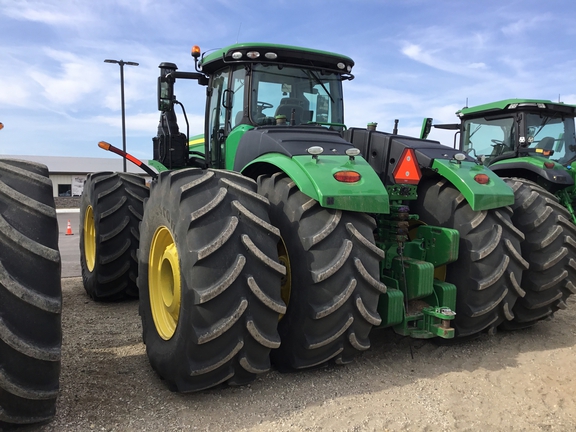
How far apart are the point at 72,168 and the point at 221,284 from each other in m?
34.9

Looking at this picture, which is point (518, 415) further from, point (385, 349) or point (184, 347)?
point (184, 347)

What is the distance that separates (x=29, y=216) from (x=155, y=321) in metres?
1.37

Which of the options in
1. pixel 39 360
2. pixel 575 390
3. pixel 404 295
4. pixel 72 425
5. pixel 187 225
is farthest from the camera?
pixel 404 295

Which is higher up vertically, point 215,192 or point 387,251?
point 215,192

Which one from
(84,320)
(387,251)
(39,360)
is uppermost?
(387,251)

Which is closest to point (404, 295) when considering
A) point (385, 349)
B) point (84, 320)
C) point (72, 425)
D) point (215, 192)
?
point (385, 349)

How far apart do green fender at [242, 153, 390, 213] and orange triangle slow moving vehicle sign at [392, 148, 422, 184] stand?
0.49 meters

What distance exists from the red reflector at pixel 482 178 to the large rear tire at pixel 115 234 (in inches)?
137

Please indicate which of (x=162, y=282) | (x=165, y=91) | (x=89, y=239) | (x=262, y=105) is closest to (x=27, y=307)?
(x=162, y=282)

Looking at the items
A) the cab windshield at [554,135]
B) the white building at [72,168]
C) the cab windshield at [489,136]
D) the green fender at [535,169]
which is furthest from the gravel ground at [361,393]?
the white building at [72,168]

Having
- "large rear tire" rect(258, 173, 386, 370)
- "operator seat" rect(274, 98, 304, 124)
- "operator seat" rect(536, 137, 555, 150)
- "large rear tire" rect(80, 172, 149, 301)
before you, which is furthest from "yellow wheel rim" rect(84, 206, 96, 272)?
"operator seat" rect(536, 137, 555, 150)

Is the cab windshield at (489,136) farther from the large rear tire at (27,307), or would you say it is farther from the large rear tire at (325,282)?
the large rear tire at (27,307)

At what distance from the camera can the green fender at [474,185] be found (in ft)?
11.6

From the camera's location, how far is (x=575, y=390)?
312 centimetres
